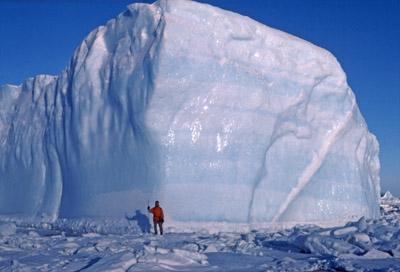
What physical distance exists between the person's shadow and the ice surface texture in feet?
0.55

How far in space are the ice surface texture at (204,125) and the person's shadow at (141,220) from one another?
17 centimetres

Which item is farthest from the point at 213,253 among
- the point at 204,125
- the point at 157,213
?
the point at 204,125

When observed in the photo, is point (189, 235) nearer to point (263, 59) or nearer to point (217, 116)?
point (217, 116)

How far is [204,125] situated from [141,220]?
2713 mm

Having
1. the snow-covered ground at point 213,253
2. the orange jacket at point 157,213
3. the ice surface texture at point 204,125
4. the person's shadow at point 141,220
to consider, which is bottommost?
the snow-covered ground at point 213,253

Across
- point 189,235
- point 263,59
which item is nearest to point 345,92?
point 263,59

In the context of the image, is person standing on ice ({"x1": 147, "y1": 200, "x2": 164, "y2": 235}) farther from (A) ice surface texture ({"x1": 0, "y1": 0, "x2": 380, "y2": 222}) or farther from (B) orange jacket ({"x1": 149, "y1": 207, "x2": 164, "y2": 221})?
(A) ice surface texture ({"x1": 0, "y1": 0, "x2": 380, "y2": 222})

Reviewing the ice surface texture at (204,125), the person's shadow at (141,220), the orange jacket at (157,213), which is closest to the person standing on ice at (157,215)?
the orange jacket at (157,213)

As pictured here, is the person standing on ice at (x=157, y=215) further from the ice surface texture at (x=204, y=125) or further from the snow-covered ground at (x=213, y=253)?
the ice surface texture at (x=204, y=125)

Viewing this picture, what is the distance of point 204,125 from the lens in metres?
10.2

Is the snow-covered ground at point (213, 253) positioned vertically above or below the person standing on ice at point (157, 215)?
below

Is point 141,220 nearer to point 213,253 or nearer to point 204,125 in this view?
point 204,125

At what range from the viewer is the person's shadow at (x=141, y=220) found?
947 cm

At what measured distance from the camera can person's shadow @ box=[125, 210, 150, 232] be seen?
31.1ft
